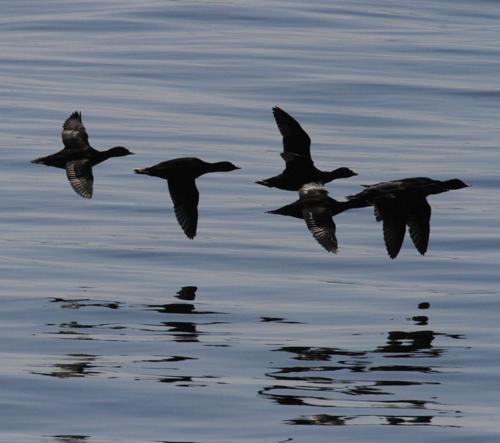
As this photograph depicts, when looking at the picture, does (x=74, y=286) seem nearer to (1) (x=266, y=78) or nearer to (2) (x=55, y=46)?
(1) (x=266, y=78)

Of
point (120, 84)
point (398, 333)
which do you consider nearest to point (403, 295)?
point (398, 333)

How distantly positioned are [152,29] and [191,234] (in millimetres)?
27571

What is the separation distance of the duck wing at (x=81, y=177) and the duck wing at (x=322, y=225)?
9.69ft

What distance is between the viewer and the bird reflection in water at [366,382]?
616 inches

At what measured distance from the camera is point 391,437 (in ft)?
49.4

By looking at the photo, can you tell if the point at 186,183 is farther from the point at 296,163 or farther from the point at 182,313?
the point at 182,313

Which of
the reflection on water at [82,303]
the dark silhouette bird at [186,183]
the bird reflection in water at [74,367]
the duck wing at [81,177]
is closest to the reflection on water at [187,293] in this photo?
the dark silhouette bird at [186,183]

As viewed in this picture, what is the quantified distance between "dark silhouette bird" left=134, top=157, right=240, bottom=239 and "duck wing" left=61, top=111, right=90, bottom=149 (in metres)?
1.58

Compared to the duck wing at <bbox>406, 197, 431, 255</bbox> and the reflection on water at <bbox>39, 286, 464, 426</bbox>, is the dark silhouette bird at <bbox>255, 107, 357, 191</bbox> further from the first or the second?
the reflection on water at <bbox>39, 286, 464, 426</bbox>

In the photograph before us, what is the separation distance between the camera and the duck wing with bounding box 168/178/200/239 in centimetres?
2150

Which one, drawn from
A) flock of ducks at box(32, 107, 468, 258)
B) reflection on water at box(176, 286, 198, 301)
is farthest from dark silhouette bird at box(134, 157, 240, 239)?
reflection on water at box(176, 286, 198, 301)

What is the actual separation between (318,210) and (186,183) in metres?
2.07

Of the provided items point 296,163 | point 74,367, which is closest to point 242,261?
point 296,163

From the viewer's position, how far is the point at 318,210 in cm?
2053
